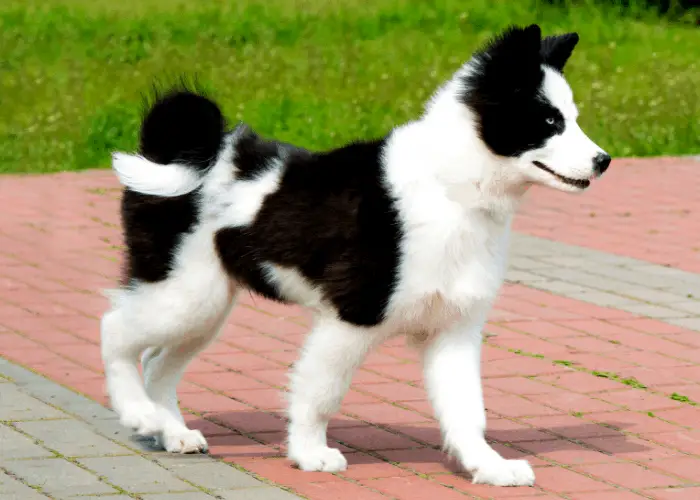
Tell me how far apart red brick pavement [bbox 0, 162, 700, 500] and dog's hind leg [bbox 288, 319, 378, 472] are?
83mm

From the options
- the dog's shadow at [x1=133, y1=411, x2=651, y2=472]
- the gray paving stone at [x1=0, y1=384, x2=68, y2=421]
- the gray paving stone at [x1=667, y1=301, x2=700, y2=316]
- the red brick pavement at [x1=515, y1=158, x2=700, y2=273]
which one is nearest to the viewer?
the dog's shadow at [x1=133, y1=411, x2=651, y2=472]

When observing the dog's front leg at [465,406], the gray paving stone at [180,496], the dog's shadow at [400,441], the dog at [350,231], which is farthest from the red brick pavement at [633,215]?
the gray paving stone at [180,496]

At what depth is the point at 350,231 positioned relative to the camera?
4.84 meters

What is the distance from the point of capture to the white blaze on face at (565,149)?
4668 mm

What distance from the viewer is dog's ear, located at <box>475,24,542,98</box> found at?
465cm

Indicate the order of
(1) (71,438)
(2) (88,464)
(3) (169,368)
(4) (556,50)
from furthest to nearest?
(3) (169,368), (1) (71,438), (2) (88,464), (4) (556,50)

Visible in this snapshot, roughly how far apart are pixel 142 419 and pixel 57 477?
44 centimetres

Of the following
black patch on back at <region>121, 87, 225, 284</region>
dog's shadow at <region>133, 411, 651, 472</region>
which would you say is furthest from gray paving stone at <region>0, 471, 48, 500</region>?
black patch on back at <region>121, 87, 225, 284</region>

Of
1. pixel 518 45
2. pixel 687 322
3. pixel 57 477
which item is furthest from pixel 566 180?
pixel 687 322

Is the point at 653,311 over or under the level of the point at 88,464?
under

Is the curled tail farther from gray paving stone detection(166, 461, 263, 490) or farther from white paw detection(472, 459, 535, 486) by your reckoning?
white paw detection(472, 459, 535, 486)

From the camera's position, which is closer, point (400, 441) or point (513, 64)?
point (513, 64)

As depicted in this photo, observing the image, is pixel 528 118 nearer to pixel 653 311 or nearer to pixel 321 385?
pixel 321 385

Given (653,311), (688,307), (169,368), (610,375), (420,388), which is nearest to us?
(169,368)
